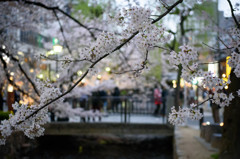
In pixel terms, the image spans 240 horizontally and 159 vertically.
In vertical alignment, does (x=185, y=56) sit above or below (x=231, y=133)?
above

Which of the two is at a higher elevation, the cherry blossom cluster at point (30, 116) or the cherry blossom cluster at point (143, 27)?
the cherry blossom cluster at point (143, 27)

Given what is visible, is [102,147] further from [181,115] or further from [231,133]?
[181,115]

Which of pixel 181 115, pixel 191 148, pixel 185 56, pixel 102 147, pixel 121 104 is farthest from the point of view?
pixel 102 147

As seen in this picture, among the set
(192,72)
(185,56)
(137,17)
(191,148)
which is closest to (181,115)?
(192,72)

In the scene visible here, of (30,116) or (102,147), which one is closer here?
(30,116)

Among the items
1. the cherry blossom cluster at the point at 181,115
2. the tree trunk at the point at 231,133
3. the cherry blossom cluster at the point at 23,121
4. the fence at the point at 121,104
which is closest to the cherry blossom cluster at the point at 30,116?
the cherry blossom cluster at the point at 23,121

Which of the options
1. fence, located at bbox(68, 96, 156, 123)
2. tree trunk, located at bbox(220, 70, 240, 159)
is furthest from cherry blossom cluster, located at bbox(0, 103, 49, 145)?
fence, located at bbox(68, 96, 156, 123)

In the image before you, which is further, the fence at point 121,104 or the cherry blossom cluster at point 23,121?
the fence at point 121,104

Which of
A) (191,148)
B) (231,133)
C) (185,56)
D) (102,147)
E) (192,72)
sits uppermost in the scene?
(185,56)

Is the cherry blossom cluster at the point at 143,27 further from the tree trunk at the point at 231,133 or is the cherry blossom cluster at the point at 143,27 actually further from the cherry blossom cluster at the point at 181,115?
the tree trunk at the point at 231,133

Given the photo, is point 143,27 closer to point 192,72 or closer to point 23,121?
point 192,72

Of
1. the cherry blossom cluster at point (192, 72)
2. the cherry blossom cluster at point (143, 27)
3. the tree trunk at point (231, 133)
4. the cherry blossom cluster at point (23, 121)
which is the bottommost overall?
the tree trunk at point (231, 133)

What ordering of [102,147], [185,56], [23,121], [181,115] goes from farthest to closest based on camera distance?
[102,147] → [181,115] → [23,121] → [185,56]

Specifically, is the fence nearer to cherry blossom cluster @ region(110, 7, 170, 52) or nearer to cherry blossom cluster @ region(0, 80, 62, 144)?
cherry blossom cluster @ region(0, 80, 62, 144)
